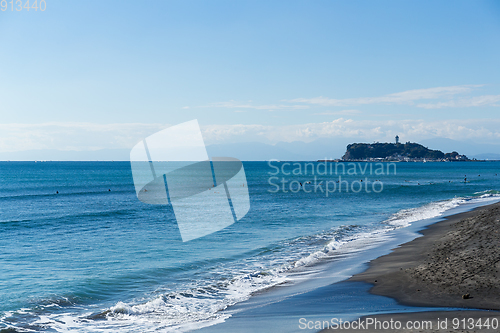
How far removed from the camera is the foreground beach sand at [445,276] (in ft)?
23.2

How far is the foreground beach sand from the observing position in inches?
279

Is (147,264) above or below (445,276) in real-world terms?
below

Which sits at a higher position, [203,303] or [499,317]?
[499,317]

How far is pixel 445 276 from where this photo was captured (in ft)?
31.6

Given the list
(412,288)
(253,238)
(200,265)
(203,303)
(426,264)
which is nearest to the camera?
(412,288)

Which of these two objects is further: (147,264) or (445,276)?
(147,264)

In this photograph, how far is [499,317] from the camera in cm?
652

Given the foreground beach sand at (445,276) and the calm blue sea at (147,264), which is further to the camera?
the calm blue sea at (147,264)

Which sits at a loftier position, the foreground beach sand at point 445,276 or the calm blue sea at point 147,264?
the foreground beach sand at point 445,276

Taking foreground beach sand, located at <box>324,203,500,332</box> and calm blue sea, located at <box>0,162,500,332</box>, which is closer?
foreground beach sand, located at <box>324,203,500,332</box>

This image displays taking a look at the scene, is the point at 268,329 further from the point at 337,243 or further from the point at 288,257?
the point at 337,243

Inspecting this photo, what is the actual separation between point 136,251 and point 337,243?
1015 cm

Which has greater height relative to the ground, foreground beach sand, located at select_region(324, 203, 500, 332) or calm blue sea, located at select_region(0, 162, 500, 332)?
foreground beach sand, located at select_region(324, 203, 500, 332)

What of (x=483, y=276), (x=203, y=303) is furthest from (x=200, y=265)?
(x=483, y=276)
